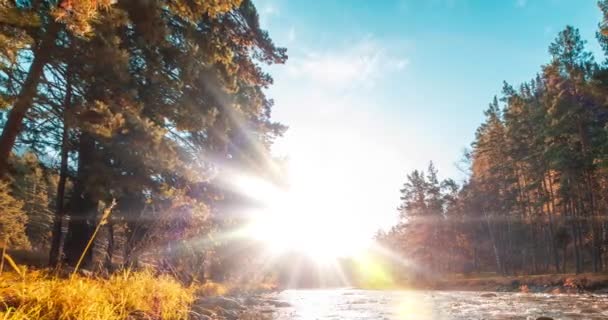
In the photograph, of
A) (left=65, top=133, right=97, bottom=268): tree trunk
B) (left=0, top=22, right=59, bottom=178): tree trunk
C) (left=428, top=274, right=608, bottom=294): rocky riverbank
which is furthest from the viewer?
(left=428, top=274, right=608, bottom=294): rocky riverbank

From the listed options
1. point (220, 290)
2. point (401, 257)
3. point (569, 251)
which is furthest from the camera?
point (401, 257)

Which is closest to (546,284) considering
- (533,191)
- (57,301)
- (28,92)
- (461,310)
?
(461,310)

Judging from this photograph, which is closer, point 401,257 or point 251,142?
point 251,142

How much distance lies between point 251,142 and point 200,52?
28.6 feet

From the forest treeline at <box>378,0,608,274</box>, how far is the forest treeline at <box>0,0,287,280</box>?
790 inches

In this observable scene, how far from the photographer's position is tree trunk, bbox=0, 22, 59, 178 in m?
6.81

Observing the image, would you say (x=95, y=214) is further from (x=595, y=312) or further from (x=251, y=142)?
(x=595, y=312)

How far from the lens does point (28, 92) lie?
22.3ft

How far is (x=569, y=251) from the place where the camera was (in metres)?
45.0

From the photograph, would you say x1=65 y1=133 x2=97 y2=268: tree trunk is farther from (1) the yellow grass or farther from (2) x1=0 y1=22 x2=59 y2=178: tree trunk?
(1) the yellow grass

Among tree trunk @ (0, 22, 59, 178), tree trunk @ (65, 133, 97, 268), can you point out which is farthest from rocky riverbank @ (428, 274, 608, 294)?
tree trunk @ (0, 22, 59, 178)

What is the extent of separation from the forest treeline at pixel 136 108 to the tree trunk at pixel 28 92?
0.02m

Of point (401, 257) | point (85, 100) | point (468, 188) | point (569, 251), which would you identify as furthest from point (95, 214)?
point (401, 257)

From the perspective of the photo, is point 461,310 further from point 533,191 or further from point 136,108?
point 533,191
